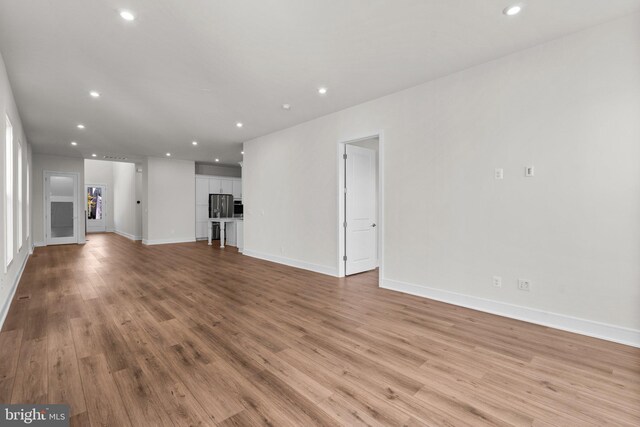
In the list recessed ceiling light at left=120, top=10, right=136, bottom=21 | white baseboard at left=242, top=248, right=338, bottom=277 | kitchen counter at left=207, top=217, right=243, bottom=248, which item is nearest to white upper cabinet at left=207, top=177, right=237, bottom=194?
kitchen counter at left=207, top=217, right=243, bottom=248

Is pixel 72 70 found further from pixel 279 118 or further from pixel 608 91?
pixel 608 91

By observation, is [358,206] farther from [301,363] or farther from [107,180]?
[107,180]

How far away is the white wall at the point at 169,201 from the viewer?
29.8 ft

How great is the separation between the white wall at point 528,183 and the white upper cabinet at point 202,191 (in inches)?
301

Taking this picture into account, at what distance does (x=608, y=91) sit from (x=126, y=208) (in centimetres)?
1369

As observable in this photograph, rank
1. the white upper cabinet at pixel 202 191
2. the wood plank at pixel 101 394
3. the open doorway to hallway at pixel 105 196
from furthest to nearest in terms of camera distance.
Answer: the open doorway to hallway at pixel 105 196 < the white upper cabinet at pixel 202 191 < the wood plank at pixel 101 394

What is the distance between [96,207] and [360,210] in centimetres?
1368

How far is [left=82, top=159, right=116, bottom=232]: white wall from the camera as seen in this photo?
1296 cm

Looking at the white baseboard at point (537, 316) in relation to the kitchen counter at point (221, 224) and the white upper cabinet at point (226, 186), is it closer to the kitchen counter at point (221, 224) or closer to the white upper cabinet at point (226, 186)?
the kitchen counter at point (221, 224)

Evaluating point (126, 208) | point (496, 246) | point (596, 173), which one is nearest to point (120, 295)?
point (496, 246)

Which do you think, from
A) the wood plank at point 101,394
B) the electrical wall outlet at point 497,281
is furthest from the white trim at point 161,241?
the electrical wall outlet at point 497,281

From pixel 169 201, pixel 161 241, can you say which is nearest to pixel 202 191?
pixel 169 201

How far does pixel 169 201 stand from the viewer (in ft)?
31.0

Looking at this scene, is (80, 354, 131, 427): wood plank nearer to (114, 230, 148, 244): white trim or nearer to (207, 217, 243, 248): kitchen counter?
(207, 217, 243, 248): kitchen counter
